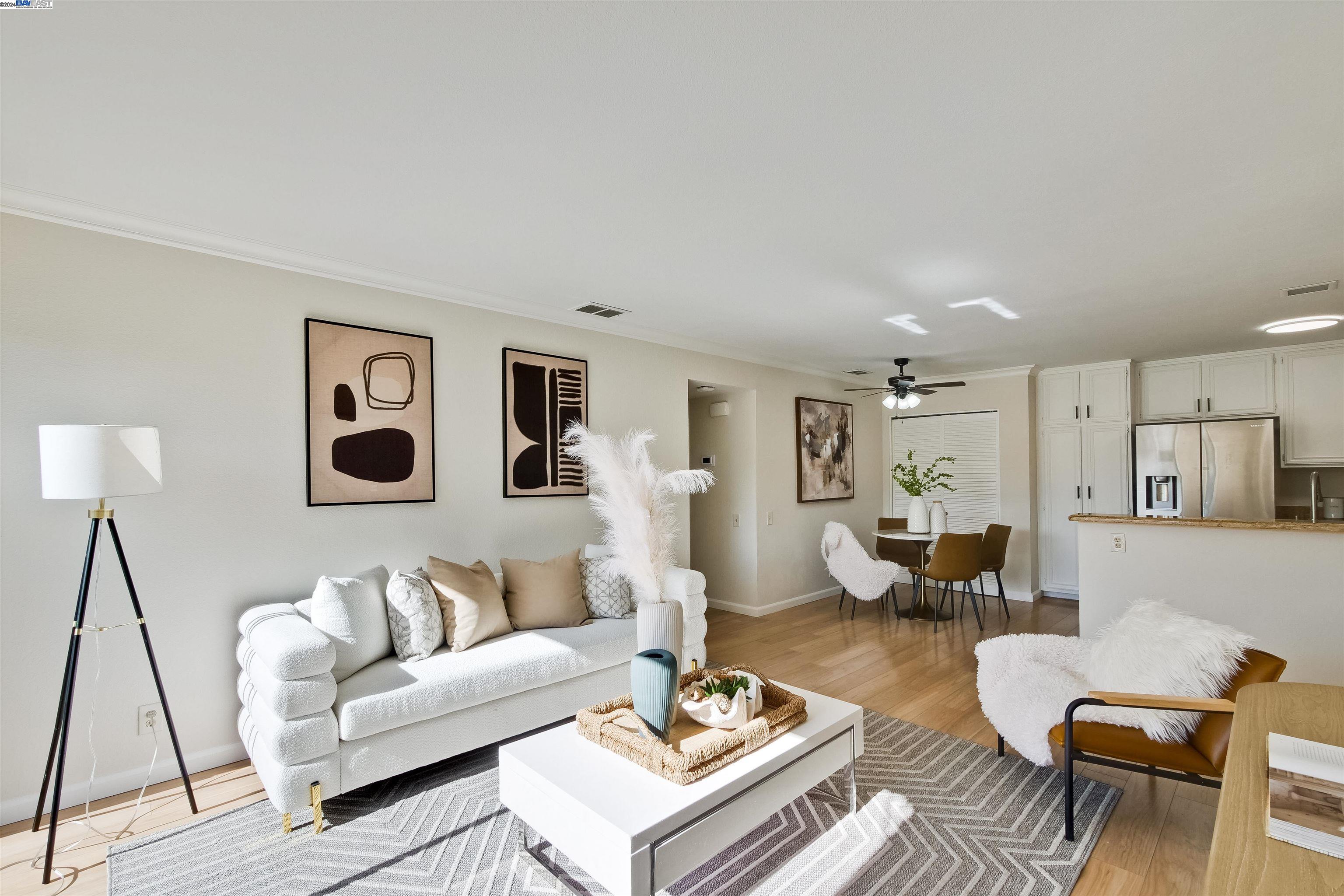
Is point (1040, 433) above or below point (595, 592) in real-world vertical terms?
above

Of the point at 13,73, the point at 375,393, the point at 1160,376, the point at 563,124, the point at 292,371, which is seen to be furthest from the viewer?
the point at 1160,376

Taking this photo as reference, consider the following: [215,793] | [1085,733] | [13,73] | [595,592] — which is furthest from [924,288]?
[215,793]

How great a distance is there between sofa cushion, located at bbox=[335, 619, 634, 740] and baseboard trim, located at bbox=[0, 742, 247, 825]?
802mm

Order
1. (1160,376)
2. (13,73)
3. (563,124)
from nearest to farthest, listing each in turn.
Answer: (13,73), (563,124), (1160,376)

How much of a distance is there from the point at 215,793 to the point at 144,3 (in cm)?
276

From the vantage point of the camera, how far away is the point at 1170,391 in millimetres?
5855

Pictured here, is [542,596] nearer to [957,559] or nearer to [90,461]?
[90,461]

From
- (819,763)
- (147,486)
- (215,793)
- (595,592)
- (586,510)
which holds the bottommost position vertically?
(215,793)

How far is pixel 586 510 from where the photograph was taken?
421cm

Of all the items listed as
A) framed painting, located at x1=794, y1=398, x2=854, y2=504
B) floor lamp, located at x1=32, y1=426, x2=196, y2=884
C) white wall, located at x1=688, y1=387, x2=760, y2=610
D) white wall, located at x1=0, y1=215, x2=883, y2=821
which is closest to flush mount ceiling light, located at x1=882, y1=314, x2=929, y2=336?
white wall, located at x1=688, y1=387, x2=760, y2=610

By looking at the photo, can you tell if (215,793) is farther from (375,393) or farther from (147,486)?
(375,393)

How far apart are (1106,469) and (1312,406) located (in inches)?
58.9

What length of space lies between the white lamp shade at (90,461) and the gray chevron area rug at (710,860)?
1265 mm

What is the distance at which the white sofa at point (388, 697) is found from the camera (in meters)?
2.25
